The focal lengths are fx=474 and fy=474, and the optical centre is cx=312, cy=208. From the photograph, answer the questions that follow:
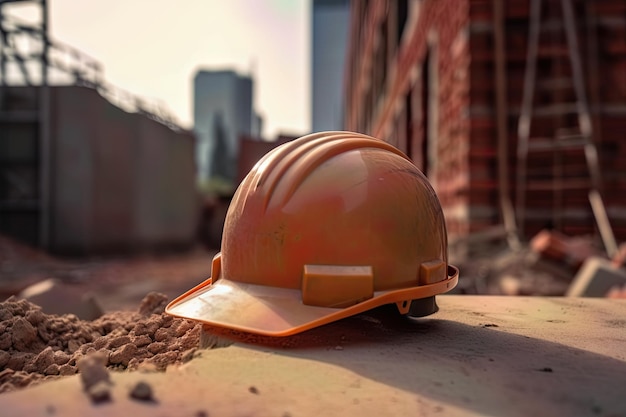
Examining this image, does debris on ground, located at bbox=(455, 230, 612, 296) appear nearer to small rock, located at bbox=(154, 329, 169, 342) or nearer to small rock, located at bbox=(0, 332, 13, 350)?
small rock, located at bbox=(154, 329, 169, 342)

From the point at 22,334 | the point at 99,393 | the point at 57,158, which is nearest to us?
the point at 99,393

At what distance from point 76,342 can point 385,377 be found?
1572 millimetres

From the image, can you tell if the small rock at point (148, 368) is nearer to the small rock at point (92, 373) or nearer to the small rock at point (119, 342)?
the small rock at point (92, 373)

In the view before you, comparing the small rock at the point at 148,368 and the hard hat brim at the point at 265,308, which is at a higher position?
the hard hat brim at the point at 265,308

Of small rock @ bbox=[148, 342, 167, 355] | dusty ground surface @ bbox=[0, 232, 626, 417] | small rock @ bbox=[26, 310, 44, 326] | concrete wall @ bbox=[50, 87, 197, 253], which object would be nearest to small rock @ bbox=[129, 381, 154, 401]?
dusty ground surface @ bbox=[0, 232, 626, 417]

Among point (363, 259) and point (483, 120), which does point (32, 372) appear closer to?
point (363, 259)

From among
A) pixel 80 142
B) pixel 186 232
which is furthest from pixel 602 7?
pixel 186 232

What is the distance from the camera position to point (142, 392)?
1.32 meters

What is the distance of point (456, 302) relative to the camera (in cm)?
300

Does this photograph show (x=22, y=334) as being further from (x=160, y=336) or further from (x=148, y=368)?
(x=148, y=368)

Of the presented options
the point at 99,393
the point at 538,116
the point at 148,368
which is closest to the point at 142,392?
the point at 99,393

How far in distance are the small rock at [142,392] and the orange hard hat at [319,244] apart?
0.52m

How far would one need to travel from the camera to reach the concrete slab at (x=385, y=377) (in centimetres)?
133

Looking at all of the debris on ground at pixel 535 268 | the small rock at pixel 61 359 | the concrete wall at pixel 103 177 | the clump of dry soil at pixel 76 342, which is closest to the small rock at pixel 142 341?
the clump of dry soil at pixel 76 342
